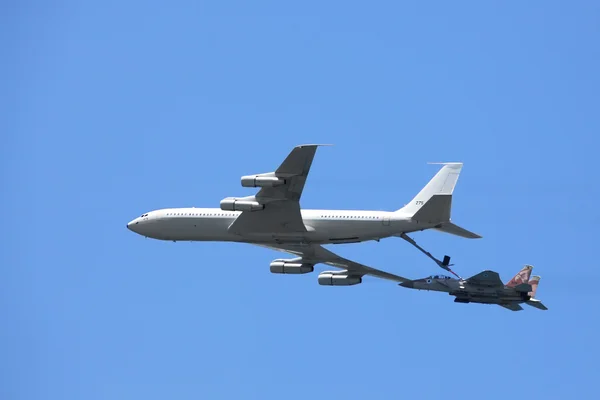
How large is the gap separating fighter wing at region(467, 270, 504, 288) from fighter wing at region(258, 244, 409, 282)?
262 inches

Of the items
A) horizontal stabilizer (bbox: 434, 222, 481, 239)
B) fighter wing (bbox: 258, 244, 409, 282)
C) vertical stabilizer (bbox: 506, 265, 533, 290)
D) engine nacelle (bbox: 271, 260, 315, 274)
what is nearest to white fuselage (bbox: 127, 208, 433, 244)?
horizontal stabilizer (bbox: 434, 222, 481, 239)

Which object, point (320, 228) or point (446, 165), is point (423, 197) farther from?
point (320, 228)

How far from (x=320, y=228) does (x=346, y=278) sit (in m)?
12.0

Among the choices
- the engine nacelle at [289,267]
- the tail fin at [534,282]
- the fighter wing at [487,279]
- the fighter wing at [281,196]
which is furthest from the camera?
the tail fin at [534,282]

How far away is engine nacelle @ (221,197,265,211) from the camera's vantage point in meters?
72.8

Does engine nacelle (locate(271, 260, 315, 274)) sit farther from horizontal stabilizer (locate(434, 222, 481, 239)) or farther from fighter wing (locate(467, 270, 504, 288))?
horizontal stabilizer (locate(434, 222, 481, 239))

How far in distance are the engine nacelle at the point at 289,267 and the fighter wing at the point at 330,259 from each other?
2.09ft

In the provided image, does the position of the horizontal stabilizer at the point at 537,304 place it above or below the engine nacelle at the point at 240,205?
below

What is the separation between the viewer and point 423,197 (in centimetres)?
7538

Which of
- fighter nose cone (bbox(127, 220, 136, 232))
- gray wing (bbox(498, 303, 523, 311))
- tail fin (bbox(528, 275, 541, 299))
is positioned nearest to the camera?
gray wing (bbox(498, 303, 523, 311))

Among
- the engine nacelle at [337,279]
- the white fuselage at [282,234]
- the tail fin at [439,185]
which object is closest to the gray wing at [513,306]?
the engine nacelle at [337,279]

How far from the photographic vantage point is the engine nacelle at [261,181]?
69.9 meters

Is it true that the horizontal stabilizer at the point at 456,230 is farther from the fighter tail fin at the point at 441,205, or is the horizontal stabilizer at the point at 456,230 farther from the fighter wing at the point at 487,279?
the fighter wing at the point at 487,279

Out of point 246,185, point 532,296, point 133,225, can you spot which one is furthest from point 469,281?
point 133,225
